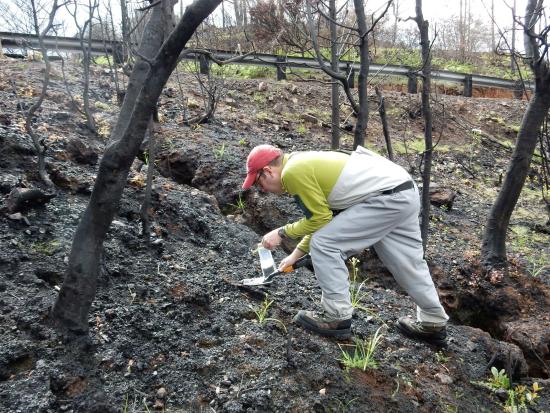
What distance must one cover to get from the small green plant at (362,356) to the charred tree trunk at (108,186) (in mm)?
1608

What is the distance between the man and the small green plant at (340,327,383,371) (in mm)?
131

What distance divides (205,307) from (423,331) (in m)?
1.61

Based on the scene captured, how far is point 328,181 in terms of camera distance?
306cm

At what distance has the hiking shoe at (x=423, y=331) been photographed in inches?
139

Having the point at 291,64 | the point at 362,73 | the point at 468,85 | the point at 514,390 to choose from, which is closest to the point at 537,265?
the point at 514,390

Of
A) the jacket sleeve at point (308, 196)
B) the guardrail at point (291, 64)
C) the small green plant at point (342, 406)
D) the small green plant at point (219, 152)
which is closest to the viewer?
the small green plant at point (342, 406)

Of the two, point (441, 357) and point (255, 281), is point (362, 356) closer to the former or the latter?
point (441, 357)

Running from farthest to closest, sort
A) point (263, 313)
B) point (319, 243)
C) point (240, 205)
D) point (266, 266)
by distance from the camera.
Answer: point (240, 205) → point (266, 266) → point (263, 313) → point (319, 243)

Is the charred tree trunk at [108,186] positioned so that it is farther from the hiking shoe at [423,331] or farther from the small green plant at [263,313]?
the hiking shoe at [423,331]

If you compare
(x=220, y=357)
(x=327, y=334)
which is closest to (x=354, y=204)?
(x=327, y=334)

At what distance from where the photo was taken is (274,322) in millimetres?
3404

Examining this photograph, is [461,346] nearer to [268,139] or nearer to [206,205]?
[206,205]

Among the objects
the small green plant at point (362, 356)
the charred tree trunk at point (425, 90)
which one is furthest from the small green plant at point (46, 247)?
the charred tree trunk at point (425, 90)

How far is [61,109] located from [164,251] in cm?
346
